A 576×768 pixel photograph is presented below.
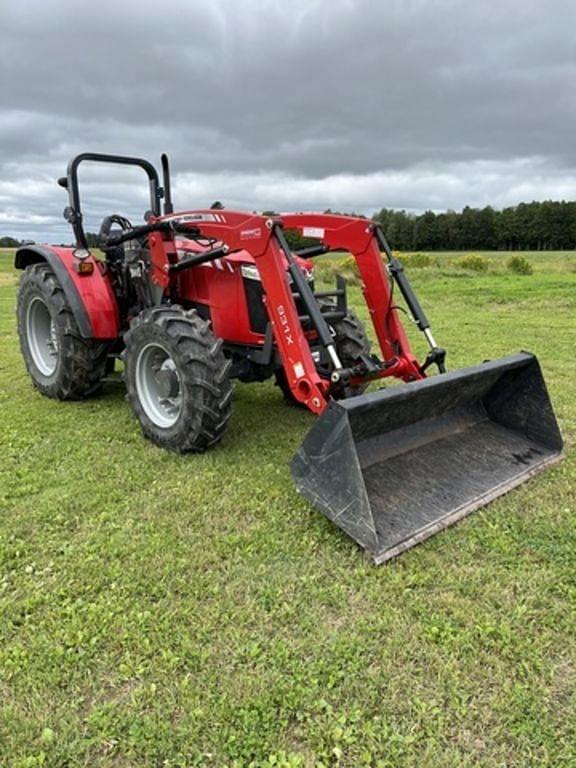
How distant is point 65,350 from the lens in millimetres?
5348

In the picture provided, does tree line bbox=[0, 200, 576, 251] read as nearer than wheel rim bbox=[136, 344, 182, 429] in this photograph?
No

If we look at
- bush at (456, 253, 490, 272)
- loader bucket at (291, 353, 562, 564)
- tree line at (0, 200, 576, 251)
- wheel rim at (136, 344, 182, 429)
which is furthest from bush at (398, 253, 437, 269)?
tree line at (0, 200, 576, 251)

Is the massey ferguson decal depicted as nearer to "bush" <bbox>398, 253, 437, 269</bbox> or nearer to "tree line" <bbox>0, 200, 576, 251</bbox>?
"bush" <bbox>398, 253, 437, 269</bbox>

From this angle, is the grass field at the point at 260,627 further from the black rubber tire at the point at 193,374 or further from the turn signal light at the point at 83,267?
the turn signal light at the point at 83,267

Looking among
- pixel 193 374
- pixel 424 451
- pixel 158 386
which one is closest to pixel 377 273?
pixel 424 451

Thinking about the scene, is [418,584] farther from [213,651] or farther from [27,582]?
[27,582]

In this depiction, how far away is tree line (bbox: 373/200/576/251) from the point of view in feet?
193

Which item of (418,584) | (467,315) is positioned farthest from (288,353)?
(467,315)


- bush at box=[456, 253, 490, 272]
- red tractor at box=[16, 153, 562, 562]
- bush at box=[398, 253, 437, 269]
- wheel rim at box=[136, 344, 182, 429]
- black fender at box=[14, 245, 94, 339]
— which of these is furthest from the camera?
bush at box=[398, 253, 437, 269]

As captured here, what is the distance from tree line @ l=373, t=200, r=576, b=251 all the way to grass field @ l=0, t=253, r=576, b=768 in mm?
57342

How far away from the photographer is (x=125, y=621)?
8.30ft

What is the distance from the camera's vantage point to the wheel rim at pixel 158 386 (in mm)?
4434

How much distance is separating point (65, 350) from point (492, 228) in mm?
63090

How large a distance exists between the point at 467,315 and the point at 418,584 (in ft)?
32.2
